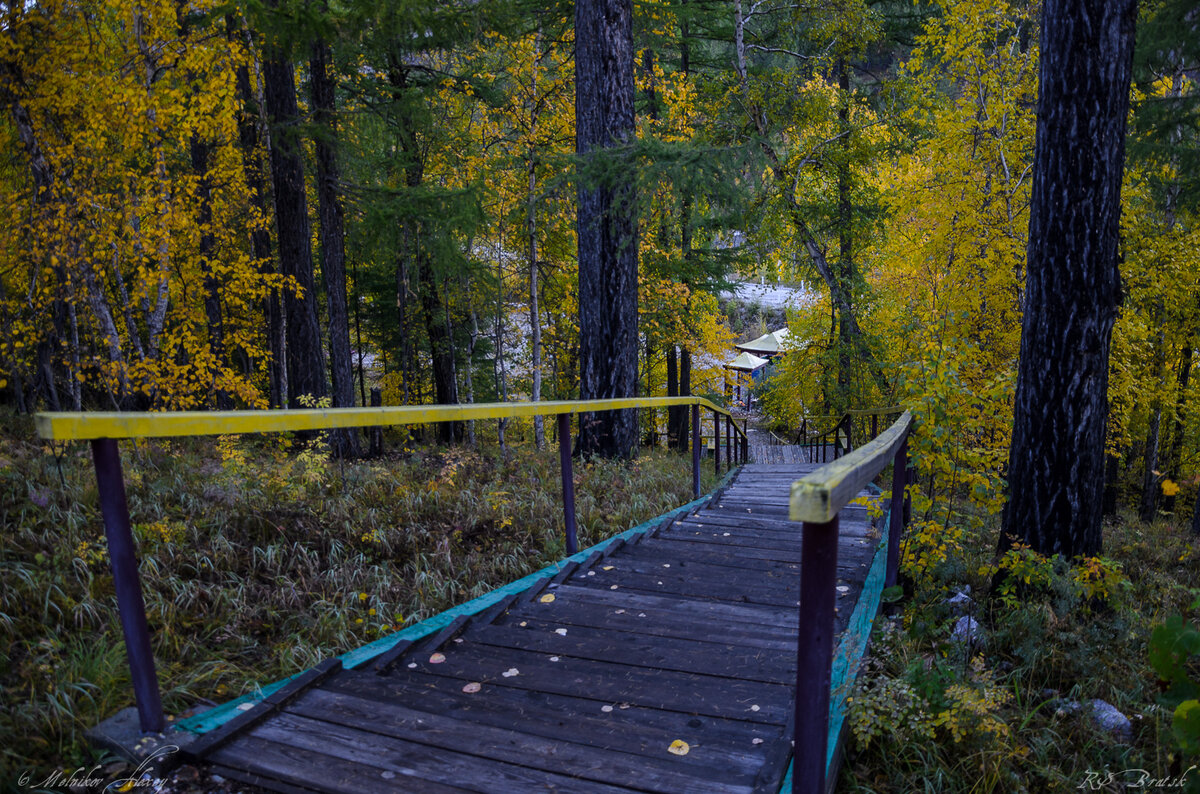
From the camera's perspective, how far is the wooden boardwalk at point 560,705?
1.96 meters

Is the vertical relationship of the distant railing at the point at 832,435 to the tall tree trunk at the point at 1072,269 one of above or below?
below

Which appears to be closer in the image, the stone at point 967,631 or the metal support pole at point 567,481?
the stone at point 967,631

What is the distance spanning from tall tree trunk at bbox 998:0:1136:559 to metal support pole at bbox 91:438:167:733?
4911mm

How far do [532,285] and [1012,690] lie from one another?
11645 mm

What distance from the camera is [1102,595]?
4238 mm

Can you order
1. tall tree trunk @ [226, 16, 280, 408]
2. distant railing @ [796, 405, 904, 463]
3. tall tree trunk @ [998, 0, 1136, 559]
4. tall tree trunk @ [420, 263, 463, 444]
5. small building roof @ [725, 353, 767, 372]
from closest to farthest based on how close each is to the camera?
tall tree trunk @ [998, 0, 1136, 559]
tall tree trunk @ [226, 16, 280, 408]
distant railing @ [796, 405, 904, 463]
tall tree trunk @ [420, 263, 463, 444]
small building roof @ [725, 353, 767, 372]

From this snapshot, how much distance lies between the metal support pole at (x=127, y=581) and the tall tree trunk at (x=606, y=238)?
6280 mm

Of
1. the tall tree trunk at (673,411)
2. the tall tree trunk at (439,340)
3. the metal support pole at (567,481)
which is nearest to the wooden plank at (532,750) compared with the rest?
the metal support pole at (567,481)

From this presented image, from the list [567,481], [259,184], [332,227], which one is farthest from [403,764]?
[259,184]

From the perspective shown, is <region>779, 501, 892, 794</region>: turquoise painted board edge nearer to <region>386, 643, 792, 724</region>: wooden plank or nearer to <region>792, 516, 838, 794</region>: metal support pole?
<region>792, 516, 838, 794</region>: metal support pole

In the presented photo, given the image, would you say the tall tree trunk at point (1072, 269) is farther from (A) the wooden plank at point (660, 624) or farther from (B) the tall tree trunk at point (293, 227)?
(B) the tall tree trunk at point (293, 227)

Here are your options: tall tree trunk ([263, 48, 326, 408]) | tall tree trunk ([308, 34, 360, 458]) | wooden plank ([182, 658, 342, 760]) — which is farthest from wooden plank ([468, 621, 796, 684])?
tall tree trunk ([263, 48, 326, 408])

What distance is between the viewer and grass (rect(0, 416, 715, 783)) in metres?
2.50

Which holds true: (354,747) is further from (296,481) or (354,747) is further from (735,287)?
(735,287)
